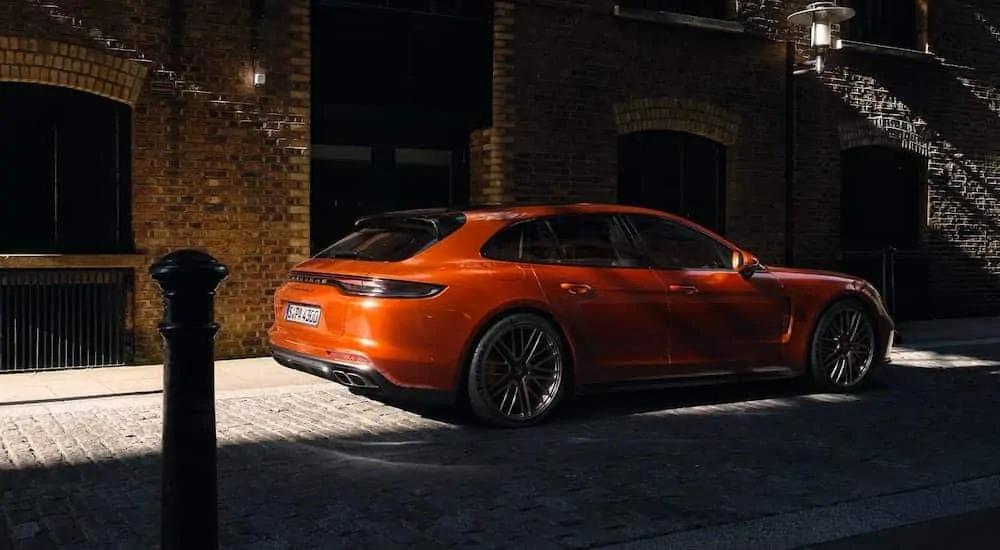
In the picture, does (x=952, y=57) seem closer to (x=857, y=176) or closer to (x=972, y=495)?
(x=857, y=176)

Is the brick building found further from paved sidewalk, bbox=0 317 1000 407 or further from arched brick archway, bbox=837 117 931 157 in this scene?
paved sidewalk, bbox=0 317 1000 407

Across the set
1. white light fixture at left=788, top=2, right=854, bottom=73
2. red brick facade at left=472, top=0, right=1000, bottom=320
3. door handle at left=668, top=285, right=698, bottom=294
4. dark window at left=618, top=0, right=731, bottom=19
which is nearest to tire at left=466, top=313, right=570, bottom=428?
door handle at left=668, top=285, right=698, bottom=294

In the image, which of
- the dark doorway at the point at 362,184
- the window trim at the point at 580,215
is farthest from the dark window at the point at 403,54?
the window trim at the point at 580,215

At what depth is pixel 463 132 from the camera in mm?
11531

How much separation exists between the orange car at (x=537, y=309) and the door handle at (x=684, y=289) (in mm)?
13

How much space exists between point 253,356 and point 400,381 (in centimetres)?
437

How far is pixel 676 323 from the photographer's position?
22.7ft

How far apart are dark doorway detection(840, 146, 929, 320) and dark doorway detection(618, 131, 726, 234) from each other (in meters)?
2.13

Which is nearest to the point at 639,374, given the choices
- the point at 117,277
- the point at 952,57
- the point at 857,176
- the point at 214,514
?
the point at 214,514

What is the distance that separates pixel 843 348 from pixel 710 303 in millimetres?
1493

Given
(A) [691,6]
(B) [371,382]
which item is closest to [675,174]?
(A) [691,6]

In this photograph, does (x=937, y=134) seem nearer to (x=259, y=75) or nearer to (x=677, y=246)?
(x=677, y=246)

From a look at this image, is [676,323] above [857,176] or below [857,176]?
below

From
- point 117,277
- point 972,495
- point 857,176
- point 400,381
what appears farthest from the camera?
point 857,176
